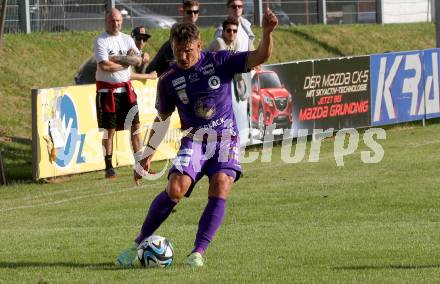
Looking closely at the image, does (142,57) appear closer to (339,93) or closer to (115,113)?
(115,113)

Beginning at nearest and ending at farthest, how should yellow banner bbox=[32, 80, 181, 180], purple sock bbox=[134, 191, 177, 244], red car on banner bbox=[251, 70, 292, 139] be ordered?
purple sock bbox=[134, 191, 177, 244] < yellow banner bbox=[32, 80, 181, 180] < red car on banner bbox=[251, 70, 292, 139]

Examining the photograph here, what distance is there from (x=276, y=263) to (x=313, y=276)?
644 millimetres

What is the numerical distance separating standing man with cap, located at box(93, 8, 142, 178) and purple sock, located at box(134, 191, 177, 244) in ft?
22.6

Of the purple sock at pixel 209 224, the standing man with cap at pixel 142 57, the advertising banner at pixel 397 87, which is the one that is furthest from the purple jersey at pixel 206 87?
the advertising banner at pixel 397 87

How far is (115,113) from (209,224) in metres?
7.38

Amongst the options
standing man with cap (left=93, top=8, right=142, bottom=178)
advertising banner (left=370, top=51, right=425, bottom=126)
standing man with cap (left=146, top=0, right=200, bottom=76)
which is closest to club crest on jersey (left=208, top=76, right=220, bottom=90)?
standing man with cap (left=146, top=0, right=200, bottom=76)

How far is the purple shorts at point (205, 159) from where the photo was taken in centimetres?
920

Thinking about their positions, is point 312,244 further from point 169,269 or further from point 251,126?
point 251,126

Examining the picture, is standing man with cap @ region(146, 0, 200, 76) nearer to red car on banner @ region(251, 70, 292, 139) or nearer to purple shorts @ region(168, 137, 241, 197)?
red car on banner @ region(251, 70, 292, 139)

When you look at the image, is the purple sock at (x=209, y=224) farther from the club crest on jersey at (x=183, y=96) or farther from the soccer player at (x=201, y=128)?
the club crest on jersey at (x=183, y=96)

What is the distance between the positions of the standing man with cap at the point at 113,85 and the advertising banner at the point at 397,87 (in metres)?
6.57

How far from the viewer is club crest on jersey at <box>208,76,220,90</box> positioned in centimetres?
930

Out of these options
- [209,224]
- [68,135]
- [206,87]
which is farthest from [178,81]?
[68,135]

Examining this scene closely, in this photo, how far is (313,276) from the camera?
848 cm
